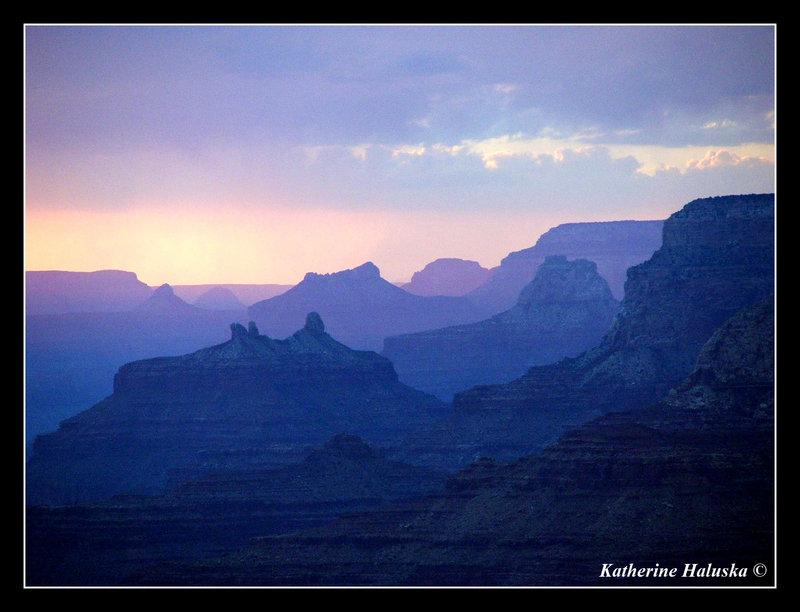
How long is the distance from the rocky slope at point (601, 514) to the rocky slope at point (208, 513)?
15.0 m

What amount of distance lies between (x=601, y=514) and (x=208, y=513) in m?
46.1

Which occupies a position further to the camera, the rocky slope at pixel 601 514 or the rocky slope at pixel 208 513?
the rocky slope at pixel 208 513

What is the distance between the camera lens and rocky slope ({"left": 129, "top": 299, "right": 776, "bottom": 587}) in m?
137

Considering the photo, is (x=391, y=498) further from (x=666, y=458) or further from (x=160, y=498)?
(x=666, y=458)

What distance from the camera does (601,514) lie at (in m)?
144

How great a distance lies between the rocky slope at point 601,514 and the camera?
13712 centimetres

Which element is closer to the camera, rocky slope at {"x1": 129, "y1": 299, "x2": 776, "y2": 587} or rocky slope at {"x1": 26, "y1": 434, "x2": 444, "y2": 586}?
rocky slope at {"x1": 129, "y1": 299, "x2": 776, "y2": 587}

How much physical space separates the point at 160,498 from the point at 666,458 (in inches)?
1997

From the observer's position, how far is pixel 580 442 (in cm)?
15300

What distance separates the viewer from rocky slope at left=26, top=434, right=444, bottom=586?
167125mm

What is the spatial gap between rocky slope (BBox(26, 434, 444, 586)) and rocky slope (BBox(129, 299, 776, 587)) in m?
15.0
